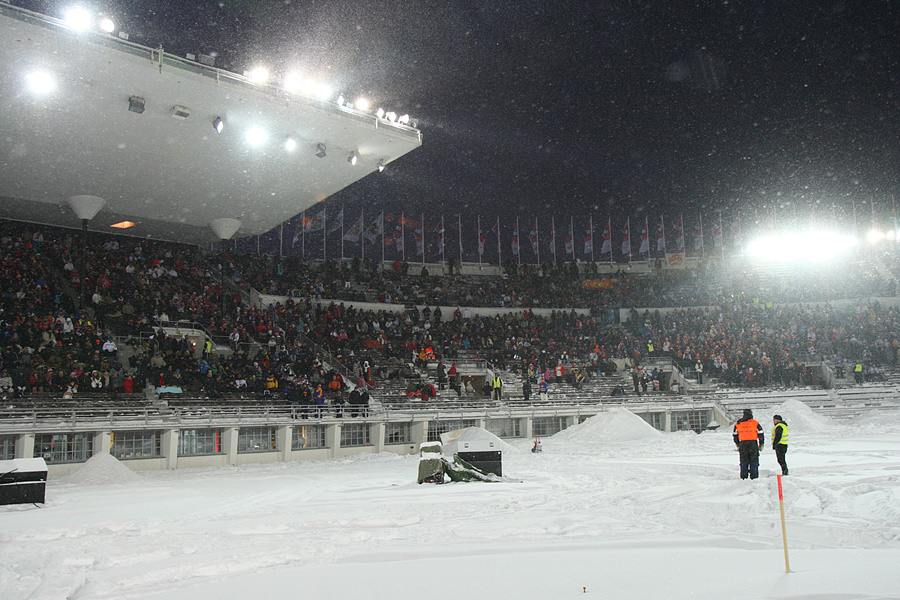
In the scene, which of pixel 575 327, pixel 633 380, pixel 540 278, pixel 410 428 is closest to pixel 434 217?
pixel 540 278

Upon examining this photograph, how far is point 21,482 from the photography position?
12.2m

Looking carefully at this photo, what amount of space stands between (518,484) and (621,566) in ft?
24.5

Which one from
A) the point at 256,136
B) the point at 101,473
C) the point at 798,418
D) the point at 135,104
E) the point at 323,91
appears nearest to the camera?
the point at 101,473

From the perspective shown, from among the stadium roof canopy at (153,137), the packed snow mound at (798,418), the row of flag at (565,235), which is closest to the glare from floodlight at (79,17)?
the stadium roof canopy at (153,137)

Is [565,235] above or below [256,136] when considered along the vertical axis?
above

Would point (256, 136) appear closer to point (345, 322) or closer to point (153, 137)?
point (153, 137)

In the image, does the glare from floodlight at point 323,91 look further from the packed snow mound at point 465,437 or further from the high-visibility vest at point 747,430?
the high-visibility vest at point 747,430

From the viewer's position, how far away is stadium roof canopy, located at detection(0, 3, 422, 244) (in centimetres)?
1873

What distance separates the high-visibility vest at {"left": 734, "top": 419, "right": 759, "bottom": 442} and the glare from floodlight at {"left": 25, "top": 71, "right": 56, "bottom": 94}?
19.7 meters

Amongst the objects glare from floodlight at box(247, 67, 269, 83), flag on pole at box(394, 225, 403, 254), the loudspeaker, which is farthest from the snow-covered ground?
flag on pole at box(394, 225, 403, 254)

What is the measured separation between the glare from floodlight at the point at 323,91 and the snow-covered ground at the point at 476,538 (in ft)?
43.7

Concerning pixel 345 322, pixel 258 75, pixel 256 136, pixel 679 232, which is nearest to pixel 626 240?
pixel 679 232

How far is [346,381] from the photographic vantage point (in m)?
30.1

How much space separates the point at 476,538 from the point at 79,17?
17.2m
